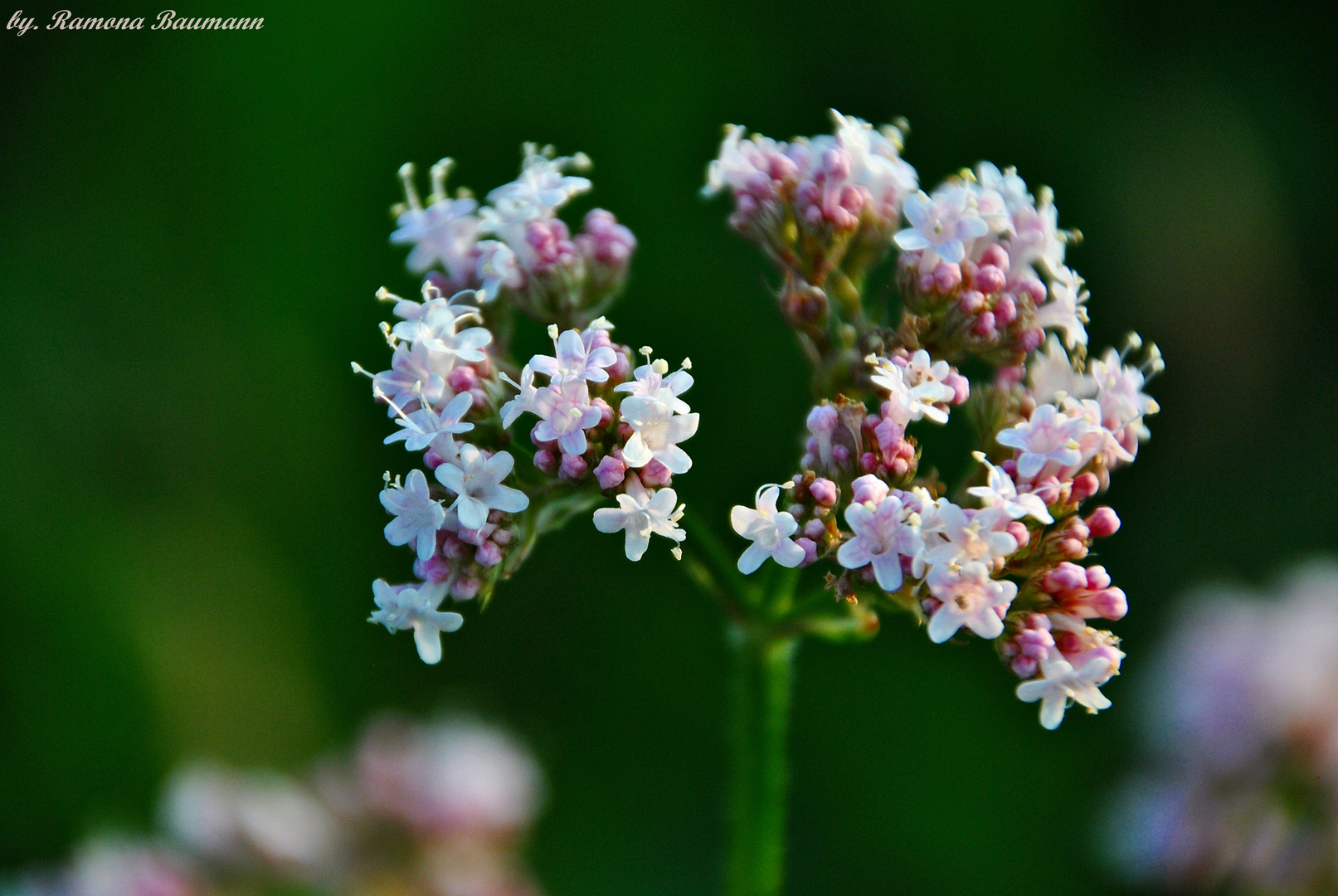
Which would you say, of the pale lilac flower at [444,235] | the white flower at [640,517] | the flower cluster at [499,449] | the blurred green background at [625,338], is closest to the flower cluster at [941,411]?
the white flower at [640,517]

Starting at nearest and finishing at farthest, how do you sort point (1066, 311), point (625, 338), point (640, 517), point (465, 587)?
point (640, 517)
point (465, 587)
point (1066, 311)
point (625, 338)

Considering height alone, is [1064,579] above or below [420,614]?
above

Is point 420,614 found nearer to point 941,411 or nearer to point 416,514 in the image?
point 416,514

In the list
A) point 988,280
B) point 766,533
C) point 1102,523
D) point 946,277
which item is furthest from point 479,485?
point 1102,523

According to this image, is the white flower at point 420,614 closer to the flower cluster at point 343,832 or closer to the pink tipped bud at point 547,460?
the pink tipped bud at point 547,460

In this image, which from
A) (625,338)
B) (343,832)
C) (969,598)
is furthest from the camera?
(625,338)

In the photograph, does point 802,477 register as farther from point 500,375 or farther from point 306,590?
point 306,590

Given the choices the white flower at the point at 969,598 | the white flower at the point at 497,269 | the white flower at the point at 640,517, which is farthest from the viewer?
the white flower at the point at 497,269
